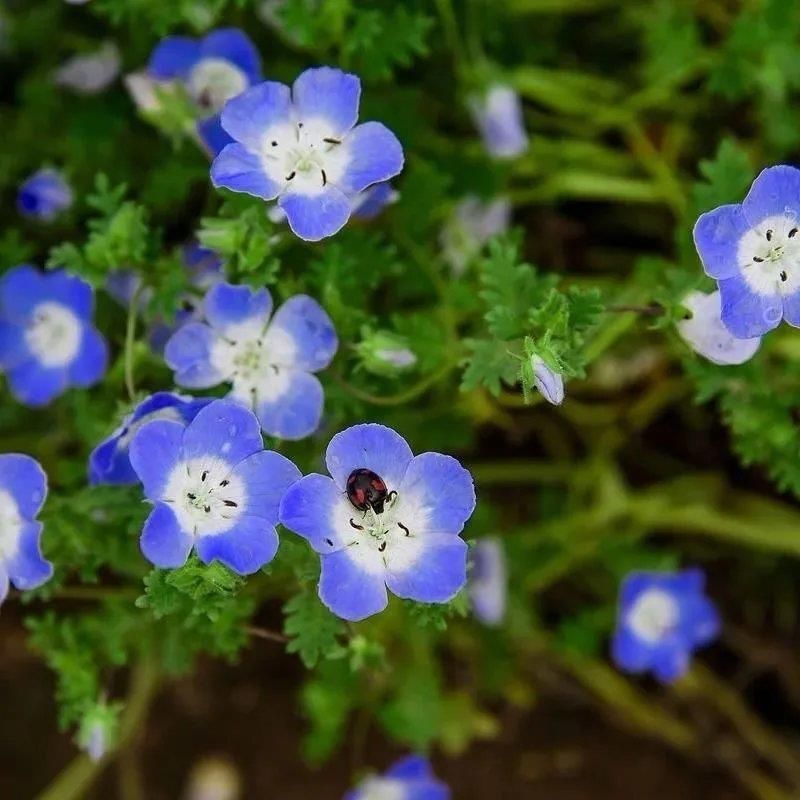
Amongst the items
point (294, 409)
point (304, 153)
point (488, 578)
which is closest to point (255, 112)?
point (304, 153)

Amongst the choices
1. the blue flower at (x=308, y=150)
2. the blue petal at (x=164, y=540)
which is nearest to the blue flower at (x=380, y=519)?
the blue petal at (x=164, y=540)

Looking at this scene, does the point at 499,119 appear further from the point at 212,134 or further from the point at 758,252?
the point at 758,252

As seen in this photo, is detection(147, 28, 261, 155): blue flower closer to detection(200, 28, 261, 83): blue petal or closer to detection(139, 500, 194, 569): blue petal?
detection(200, 28, 261, 83): blue petal

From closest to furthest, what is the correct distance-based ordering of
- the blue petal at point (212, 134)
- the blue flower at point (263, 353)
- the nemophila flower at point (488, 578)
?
1. the blue flower at point (263, 353)
2. the blue petal at point (212, 134)
3. the nemophila flower at point (488, 578)

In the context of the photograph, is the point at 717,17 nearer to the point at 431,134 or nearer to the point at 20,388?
the point at 431,134

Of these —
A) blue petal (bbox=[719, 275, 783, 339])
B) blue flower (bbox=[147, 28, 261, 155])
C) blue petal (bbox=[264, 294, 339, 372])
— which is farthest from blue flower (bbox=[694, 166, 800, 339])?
blue flower (bbox=[147, 28, 261, 155])

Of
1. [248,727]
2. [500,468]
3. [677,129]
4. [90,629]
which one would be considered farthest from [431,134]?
[248,727]

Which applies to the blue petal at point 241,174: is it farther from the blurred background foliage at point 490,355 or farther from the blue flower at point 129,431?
the blue flower at point 129,431
